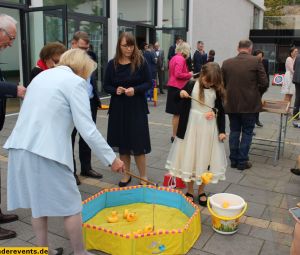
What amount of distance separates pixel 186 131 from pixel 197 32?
14.6m

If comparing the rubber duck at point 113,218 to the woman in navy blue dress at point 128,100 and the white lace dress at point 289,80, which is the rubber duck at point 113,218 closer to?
the woman in navy blue dress at point 128,100

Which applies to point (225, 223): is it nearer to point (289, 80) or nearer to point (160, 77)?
point (289, 80)

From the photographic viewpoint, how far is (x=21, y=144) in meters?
2.35

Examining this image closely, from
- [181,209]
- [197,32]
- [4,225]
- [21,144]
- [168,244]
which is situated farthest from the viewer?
[197,32]

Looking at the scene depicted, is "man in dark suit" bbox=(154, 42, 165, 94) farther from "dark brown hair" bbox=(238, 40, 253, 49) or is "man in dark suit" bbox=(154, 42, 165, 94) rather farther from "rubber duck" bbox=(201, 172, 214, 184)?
"rubber duck" bbox=(201, 172, 214, 184)

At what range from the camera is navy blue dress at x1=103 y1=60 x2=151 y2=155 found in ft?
13.5

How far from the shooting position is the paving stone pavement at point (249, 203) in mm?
3129

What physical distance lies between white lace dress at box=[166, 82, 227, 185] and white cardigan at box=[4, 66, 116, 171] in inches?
62.8

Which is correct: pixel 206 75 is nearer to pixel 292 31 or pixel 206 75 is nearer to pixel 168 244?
pixel 168 244

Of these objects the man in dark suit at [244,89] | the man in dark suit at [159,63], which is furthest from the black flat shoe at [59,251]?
the man in dark suit at [159,63]

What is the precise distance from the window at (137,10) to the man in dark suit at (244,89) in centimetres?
793

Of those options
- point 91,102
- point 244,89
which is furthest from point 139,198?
point 244,89

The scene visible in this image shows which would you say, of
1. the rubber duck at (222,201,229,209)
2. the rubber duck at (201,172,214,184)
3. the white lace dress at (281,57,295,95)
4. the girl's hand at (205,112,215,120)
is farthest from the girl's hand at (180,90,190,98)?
the white lace dress at (281,57,295,95)

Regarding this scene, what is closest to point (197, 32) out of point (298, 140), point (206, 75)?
point (298, 140)
